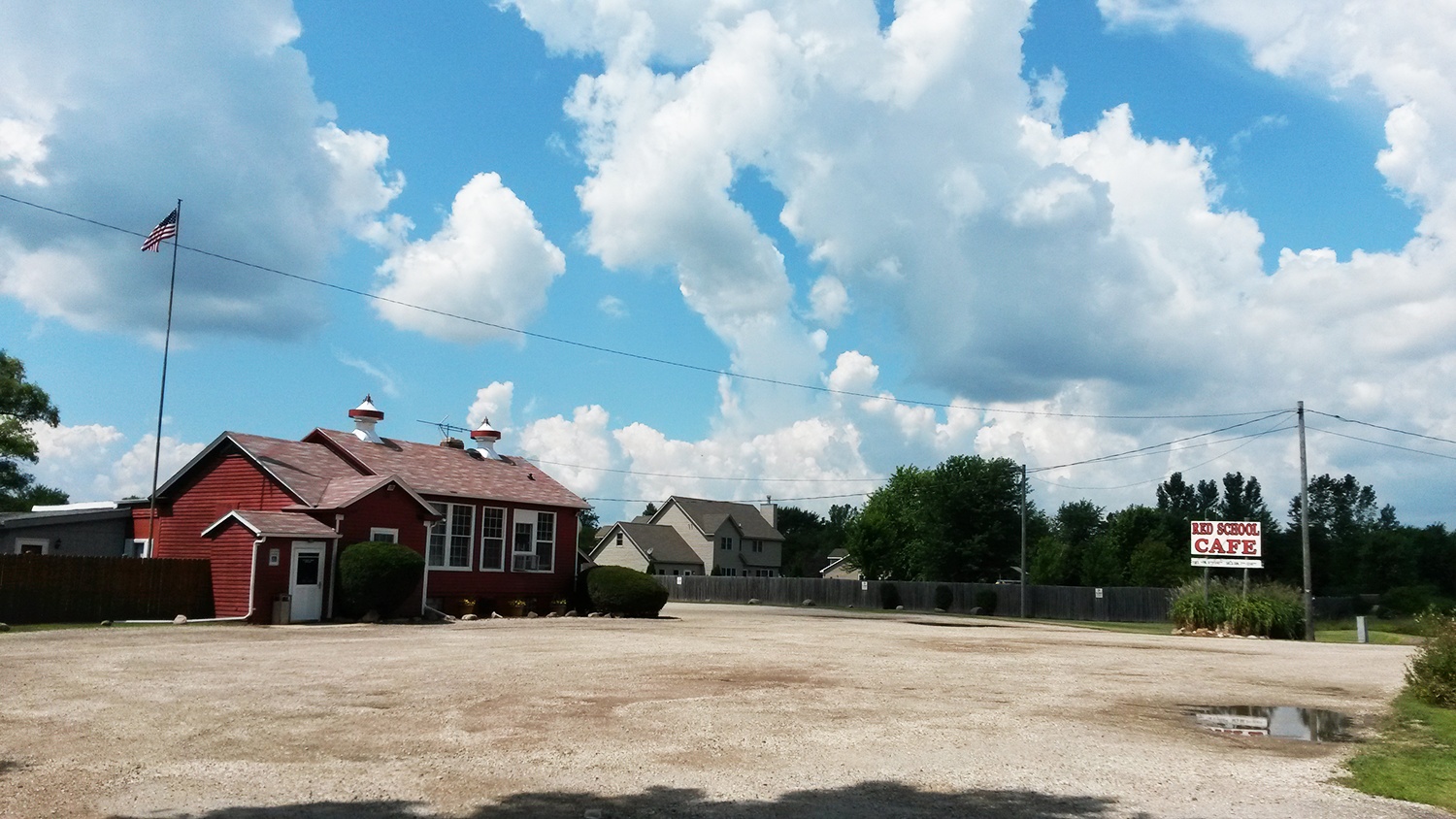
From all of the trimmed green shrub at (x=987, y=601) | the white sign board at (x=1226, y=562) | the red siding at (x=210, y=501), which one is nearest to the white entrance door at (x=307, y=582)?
the red siding at (x=210, y=501)

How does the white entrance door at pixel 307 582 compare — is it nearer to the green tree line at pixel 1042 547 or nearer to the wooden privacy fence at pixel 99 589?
the wooden privacy fence at pixel 99 589

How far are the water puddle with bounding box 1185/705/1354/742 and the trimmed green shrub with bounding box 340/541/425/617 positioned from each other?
22224 mm

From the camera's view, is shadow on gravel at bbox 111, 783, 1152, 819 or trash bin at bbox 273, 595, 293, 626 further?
trash bin at bbox 273, 595, 293, 626

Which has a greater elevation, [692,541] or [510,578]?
[692,541]

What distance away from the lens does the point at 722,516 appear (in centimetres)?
8862

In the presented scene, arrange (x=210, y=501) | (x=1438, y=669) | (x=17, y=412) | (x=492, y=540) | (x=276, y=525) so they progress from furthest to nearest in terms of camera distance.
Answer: (x=17, y=412) < (x=492, y=540) < (x=210, y=501) < (x=276, y=525) < (x=1438, y=669)

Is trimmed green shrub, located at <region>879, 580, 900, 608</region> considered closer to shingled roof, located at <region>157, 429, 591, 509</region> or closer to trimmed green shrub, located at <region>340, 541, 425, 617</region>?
shingled roof, located at <region>157, 429, 591, 509</region>

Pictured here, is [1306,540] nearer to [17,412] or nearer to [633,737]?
[633,737]

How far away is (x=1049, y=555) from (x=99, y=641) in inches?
2824

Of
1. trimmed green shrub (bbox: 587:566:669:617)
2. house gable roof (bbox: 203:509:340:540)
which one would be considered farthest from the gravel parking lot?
trimmed green shrub (bbox: 587:566:669:617)

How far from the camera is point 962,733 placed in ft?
36.7

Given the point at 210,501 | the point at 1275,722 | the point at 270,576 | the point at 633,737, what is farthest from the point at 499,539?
the point at 1275,722

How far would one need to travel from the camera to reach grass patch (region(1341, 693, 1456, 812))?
8.88 metres

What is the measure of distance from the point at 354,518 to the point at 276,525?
255cm
